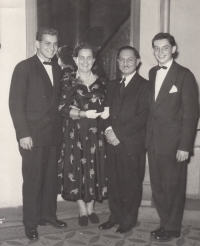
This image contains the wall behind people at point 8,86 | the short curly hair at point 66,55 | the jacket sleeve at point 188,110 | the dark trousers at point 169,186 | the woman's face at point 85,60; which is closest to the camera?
the jacket sleeve at point 188,110

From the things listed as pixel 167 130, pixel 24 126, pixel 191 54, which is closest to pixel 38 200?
pixel 24 126

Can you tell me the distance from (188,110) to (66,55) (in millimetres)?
1272

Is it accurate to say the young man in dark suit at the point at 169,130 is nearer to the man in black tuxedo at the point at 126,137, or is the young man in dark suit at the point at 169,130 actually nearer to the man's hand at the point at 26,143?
the man in black tuxedo at the point at 126,137

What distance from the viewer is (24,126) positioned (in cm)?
234

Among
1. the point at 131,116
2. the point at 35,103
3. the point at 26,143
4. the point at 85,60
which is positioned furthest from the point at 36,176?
the point at 85,60

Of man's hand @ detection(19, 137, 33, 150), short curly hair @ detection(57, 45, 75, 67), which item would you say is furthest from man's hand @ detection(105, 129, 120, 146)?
short curly hair @ detection(57, 45, 75, 67)

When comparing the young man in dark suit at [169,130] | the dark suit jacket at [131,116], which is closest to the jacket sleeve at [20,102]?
the dark suit jacket at [131,116]

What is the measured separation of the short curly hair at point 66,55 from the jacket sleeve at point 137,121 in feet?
2.55

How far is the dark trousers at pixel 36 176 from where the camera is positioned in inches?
97.5

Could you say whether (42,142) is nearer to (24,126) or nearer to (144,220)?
(24,126)

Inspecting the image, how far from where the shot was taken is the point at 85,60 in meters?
2.52

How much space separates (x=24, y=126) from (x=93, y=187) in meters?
0.78

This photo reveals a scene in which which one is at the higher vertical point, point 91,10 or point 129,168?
point 91,10

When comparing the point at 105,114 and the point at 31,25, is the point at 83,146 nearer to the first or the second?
the point at 105,114
